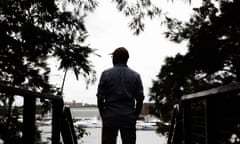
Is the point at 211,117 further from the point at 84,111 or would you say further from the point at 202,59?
the point at 84,111

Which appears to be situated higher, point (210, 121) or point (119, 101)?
point (119, 101)

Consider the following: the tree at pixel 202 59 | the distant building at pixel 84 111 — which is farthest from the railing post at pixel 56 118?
the tree at pixel 202 59

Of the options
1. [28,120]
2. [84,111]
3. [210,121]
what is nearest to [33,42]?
[28,120]

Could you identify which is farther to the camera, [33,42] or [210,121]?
[33,42]

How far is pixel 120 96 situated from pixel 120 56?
406 millimetres

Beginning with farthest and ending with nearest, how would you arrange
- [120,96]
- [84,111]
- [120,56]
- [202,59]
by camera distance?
1. [84,111]
2. [202,59]
3. [120,56]
4. [120,96]

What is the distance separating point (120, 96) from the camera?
3.59 m

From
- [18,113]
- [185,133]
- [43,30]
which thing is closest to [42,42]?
[43,30]

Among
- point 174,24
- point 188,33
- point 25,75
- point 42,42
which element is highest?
point 188,33

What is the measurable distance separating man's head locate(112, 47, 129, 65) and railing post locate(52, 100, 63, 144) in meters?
0.74

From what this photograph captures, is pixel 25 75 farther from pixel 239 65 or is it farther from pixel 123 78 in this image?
pixel 239 65

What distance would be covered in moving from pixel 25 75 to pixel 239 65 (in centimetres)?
1112

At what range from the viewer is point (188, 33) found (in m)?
16.2

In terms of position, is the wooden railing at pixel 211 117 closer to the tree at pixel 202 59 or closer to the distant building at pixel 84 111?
the distant building at pixel 84 111
